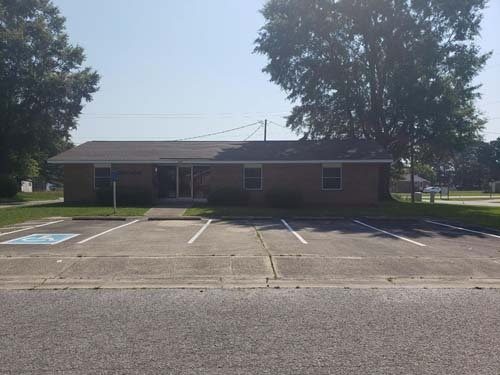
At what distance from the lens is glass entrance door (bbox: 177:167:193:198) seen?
2661 centimetres

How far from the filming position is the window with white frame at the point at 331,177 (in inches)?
1018

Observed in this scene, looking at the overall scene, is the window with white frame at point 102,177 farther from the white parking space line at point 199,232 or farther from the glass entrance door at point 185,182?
the white parking space line at point 199,232

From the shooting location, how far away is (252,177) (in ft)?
84.6

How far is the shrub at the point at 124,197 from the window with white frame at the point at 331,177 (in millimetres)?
9943

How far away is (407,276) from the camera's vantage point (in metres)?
7.71

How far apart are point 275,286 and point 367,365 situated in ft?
9.91

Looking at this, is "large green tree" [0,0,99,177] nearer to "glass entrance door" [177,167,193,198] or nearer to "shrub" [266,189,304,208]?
"glass entrance door" [177,167,193,198]

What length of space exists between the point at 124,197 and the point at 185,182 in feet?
13.6

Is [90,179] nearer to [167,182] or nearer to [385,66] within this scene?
[167,182]

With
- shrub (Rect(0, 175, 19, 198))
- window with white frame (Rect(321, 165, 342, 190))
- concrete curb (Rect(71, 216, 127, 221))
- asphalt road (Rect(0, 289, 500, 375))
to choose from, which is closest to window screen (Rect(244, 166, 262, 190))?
window with white frame (Rect(321, 165, 342, 190))

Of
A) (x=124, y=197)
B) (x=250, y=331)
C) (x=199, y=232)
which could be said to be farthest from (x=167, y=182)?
(x=250, y=331)

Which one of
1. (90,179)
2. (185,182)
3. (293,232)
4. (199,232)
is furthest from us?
(185,182)

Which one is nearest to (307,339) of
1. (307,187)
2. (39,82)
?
(307,187)

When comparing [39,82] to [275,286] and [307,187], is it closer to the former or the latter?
[307,187]
